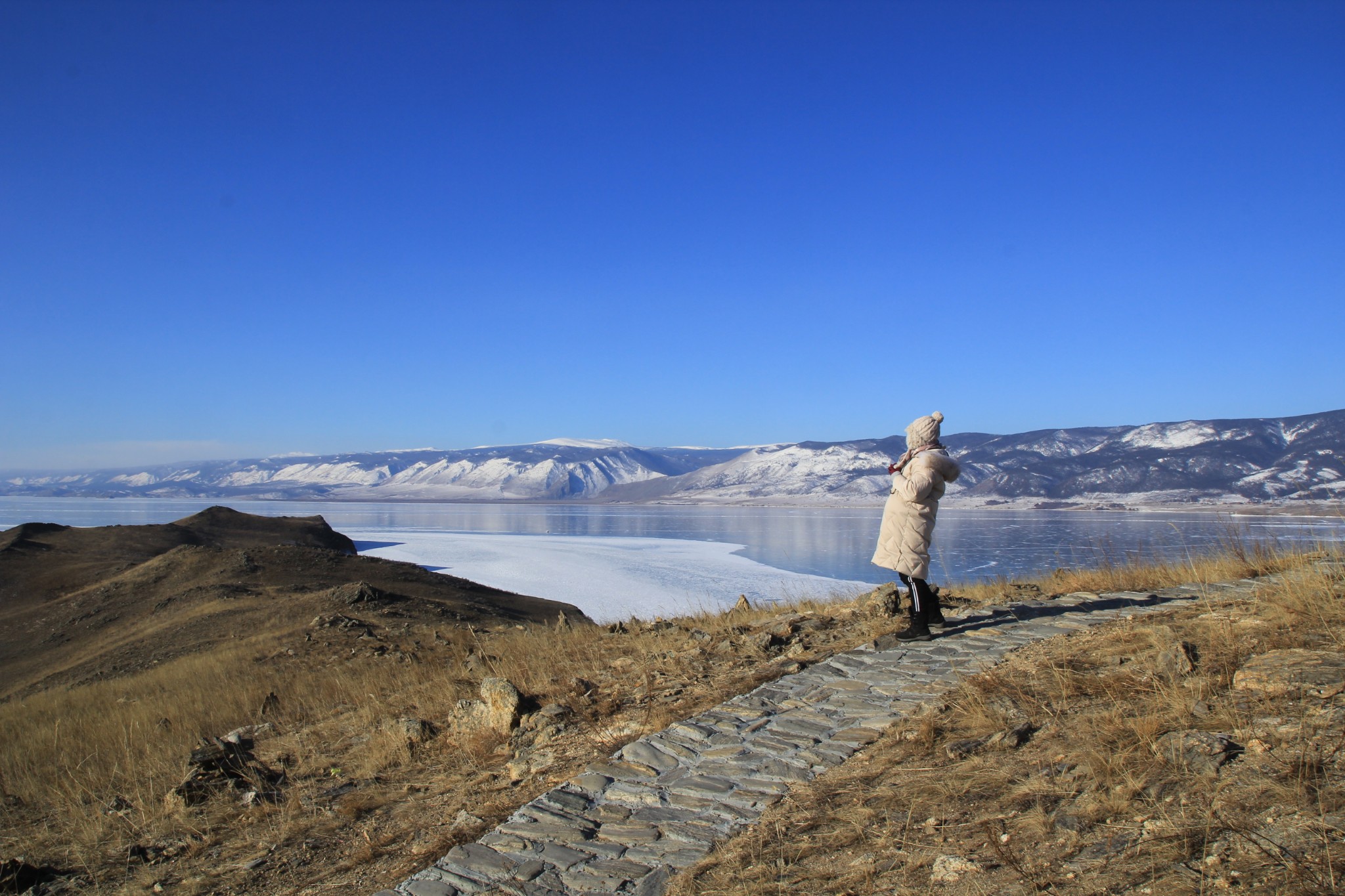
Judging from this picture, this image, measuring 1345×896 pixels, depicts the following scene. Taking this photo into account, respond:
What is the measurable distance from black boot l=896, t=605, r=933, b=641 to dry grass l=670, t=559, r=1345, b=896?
6.48 feet

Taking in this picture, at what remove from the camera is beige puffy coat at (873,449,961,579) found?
6.25 meters

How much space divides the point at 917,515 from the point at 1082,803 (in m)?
3.50

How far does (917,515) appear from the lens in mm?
6297

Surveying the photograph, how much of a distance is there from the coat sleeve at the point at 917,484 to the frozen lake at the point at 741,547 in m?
4.66

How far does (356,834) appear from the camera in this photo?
4.18m

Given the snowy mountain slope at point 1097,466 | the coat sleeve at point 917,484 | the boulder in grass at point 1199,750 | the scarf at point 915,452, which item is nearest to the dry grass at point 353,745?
the coat sleeve at point 917,484

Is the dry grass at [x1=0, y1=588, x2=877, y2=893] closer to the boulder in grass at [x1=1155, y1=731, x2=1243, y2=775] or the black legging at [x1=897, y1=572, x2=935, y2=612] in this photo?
the black legging at [x1=897, y1=572, x2=935, y2=612]

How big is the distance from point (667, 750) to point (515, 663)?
351 centimetres

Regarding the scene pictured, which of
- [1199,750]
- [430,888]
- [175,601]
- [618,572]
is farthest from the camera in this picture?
[618,572]

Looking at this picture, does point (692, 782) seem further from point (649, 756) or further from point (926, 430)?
point (926, 430)

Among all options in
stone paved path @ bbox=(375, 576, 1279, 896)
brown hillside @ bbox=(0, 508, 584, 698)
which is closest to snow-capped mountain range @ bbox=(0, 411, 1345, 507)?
brown hillside @ bbox=(0, 508, 584, 698)

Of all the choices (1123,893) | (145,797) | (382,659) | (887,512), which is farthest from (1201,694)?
(382,659)

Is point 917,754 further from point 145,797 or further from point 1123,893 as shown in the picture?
point 145,797

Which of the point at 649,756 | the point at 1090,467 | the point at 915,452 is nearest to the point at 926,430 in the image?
the point at 915,452
